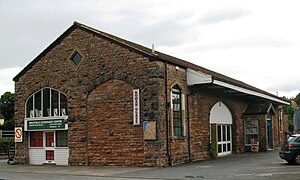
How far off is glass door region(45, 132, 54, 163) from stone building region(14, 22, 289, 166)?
0.05 meters

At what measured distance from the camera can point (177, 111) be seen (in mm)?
21609

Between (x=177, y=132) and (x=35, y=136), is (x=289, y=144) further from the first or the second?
(x=35, y=136)

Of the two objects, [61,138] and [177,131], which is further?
[61,138]

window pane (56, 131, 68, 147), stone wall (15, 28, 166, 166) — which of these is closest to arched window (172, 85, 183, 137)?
stone wall (15, 28, 166, 166)

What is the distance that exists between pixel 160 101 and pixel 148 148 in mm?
2216

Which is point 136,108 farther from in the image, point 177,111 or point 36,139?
point 36,139

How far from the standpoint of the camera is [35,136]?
80.4ft

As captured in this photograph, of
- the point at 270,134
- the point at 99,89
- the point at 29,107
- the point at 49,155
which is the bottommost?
the point at 49,155

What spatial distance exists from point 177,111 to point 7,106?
6014cm

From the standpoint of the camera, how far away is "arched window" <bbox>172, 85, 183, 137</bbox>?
21312 mm

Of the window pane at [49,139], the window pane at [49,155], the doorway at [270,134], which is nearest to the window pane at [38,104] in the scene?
the window pane at [49,139]

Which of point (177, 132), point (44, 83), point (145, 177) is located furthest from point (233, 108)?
point (145, 177)

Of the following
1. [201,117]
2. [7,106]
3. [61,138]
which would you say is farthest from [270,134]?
[7,106]

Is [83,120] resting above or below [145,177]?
above
